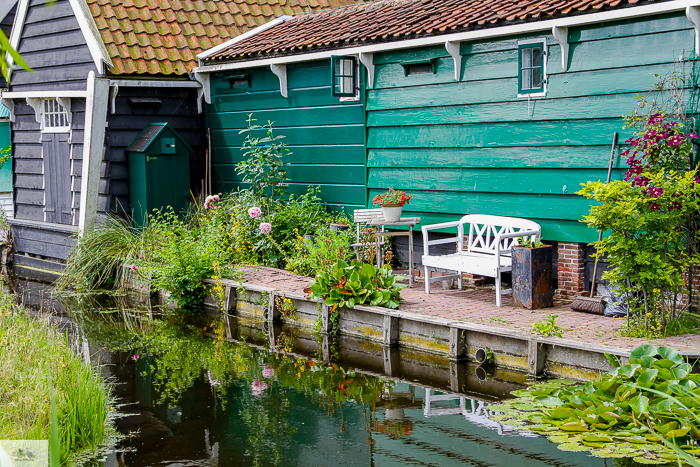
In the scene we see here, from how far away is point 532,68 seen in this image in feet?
30.6

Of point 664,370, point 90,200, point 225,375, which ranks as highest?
point 90,200

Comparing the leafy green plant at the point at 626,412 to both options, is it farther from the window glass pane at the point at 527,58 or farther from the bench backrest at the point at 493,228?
the window glass pane at the point at 527,58

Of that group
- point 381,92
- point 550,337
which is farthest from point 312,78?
point 550,337

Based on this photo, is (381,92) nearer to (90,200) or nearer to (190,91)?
(190,91)

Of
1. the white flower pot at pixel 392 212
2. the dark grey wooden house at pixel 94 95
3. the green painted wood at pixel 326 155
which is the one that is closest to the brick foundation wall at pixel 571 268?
the white flower pot at pixel 392 212

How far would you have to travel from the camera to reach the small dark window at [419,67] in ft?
34.3

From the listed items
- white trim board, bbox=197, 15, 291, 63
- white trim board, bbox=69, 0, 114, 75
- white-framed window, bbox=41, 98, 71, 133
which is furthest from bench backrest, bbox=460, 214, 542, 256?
white-framed window, bbox=41, 98, 71, 133

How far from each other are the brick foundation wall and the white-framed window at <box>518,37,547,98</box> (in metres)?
1.85

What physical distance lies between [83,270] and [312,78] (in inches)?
187

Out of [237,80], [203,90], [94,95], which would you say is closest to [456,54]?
[237,80]

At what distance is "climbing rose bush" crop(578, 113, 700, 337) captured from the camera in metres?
7.18

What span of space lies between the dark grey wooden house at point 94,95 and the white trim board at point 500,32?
176 centimetres

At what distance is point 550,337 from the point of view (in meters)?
7.17

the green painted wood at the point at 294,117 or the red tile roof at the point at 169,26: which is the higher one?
the red tile roof at the point at 169,26
